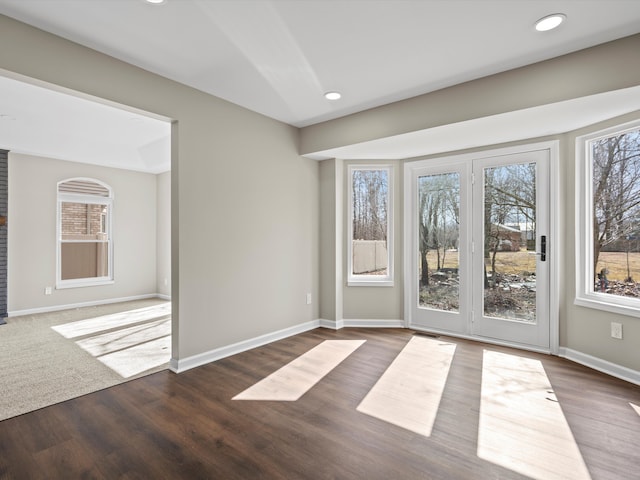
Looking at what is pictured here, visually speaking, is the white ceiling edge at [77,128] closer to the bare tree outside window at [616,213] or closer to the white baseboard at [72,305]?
the white baseboard at [72,305]

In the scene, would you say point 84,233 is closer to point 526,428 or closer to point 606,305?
point 526,428

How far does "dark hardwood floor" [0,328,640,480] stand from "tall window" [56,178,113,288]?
4.15 metres

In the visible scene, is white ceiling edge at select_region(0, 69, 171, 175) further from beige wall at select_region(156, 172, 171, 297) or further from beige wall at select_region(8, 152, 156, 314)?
beige wall at select_region(156, 172, 171, 297)

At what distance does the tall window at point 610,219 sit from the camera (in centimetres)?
297

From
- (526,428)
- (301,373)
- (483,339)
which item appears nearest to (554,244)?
(483,339)

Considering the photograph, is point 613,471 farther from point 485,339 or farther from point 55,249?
point 55,249

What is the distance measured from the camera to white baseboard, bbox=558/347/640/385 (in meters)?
2.84

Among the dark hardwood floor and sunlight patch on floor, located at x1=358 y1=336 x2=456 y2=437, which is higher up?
sunlight patch on floor, located at x1=358 y1=336 x2=456 y2=437

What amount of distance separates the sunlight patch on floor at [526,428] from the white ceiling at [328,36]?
7.54ft

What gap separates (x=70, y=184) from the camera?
583 centimetres

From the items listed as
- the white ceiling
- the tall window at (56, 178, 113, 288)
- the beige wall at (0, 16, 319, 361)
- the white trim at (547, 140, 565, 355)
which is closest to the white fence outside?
the beige wall at (0, 16, 319, 361)

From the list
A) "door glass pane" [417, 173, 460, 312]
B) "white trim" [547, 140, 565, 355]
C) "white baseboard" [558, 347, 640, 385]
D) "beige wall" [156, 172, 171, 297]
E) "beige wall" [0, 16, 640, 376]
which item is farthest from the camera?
"beige wall" [156, 172, 171, 297]

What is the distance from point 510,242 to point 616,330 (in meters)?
1.22

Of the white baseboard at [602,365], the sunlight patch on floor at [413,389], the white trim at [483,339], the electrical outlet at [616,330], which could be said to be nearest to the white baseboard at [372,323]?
the white trim at [483,339]
